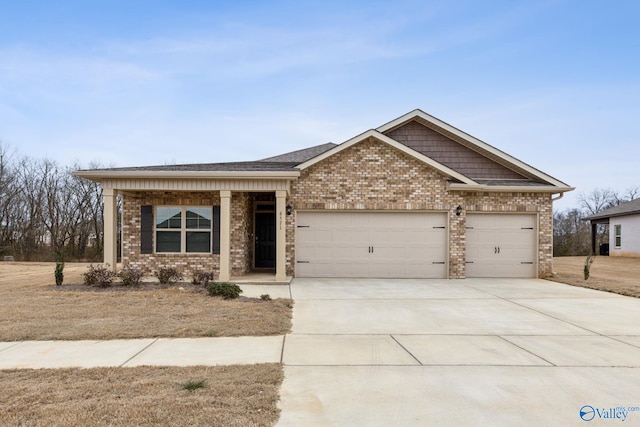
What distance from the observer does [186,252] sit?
12.0 m

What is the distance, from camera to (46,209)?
2914cm

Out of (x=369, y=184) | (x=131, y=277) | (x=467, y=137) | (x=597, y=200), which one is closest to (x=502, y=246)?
(x=467, y=137)

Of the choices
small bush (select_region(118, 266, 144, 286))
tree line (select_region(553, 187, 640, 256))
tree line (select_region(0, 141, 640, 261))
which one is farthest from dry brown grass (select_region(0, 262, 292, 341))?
tree line (select_region(553, 187, 640, 256))

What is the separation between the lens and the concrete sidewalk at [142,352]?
447 centimetres

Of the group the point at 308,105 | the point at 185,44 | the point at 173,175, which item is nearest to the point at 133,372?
the point at 173,175

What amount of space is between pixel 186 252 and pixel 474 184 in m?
8.98

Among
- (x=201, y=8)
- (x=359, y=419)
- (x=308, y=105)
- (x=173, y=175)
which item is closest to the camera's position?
(x=359, y=419)

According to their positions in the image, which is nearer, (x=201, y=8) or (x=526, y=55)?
(x=201, y=8)

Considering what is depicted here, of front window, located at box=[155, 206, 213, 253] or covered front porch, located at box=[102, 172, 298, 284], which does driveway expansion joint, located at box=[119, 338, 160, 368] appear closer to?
covered front porch, located at box=[102, 172, 298, 284]

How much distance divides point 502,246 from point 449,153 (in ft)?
12.0

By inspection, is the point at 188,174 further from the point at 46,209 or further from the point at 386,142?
the point at 46,209

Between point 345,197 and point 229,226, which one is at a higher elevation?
point 345,197

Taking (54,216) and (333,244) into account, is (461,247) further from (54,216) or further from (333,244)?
(54,216)

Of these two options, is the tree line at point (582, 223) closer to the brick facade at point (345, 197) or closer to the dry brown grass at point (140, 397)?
the brick facade at point (345, 197)
